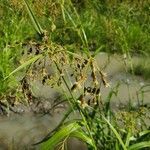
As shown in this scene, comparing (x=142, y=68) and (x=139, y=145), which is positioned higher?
(x=139, y=145)

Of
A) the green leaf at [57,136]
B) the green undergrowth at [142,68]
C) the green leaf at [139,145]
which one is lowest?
the green undergrowth at [142,68]

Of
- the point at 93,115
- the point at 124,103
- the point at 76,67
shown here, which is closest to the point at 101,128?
the point at 93,115

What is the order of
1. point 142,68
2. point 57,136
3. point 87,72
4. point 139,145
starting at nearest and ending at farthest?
point 87,72
point 57,136
point 139,145
point 142,68

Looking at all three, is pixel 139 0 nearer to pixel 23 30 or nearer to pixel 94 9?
pixel 94 9

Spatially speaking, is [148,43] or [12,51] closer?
[12,51]

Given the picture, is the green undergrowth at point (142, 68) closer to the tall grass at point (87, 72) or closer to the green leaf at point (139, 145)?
the tall grass at point (87, 72)

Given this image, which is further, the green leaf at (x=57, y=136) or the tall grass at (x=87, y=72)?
the green leaf at (x=57, y=136)

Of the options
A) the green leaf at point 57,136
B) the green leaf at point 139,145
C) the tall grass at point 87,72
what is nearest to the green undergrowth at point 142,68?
the tall grass at point 87,72

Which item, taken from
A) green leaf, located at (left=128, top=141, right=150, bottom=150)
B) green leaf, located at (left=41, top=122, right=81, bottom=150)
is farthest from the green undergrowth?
green leaf, located at (left=41, top=122, right=81, bottom=150)

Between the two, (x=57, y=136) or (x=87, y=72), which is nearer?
(x=87, y=72)

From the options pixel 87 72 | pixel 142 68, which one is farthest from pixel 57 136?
pixel 142 68

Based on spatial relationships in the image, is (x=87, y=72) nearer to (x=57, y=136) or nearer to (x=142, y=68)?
(x=57, y=136)
